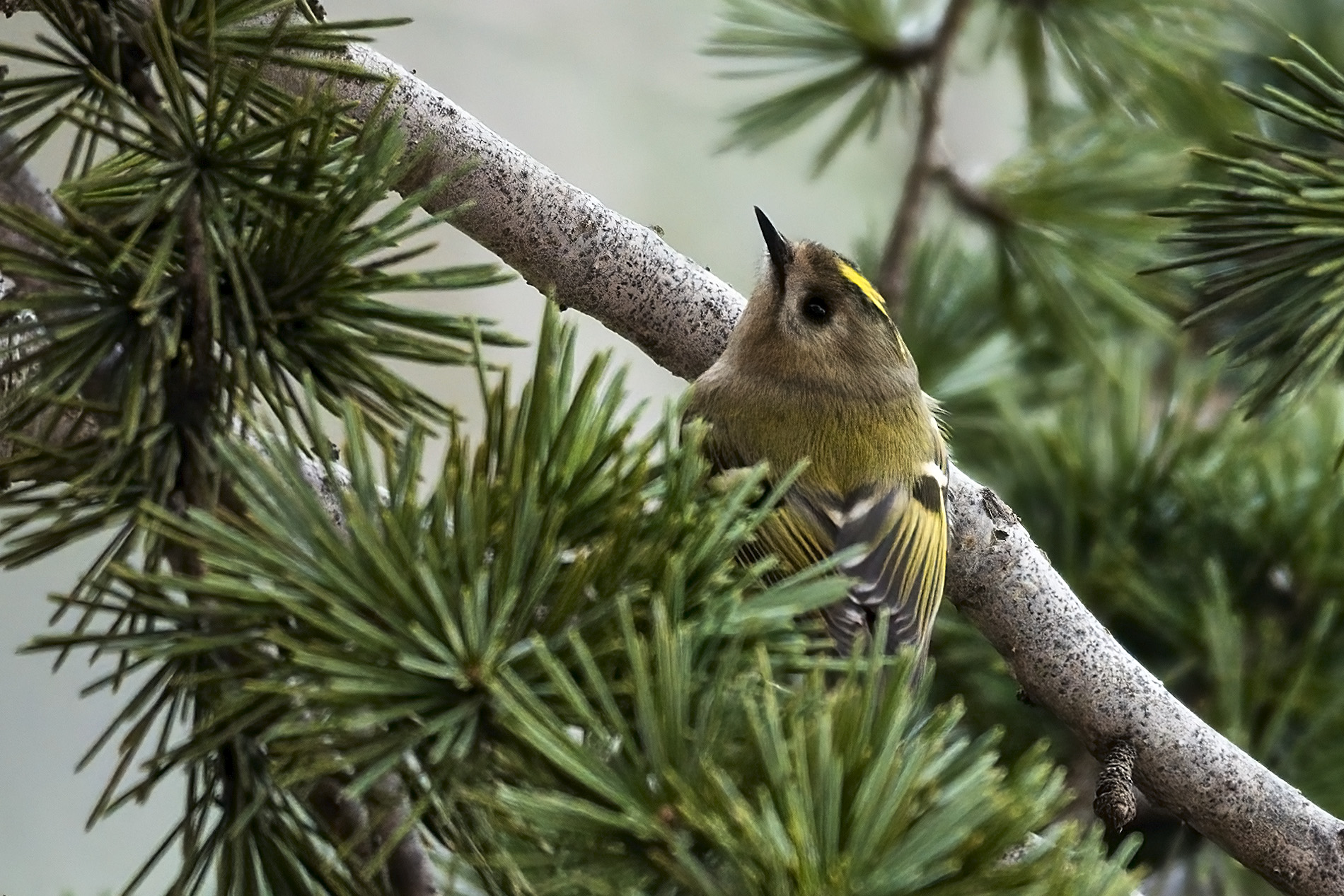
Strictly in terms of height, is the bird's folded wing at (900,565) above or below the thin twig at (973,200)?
below

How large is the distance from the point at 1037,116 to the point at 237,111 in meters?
Answer: 0.93

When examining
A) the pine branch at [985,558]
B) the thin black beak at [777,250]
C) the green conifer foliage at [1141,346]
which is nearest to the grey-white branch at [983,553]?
the pine branch at [985,558]

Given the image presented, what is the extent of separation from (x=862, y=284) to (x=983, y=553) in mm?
399

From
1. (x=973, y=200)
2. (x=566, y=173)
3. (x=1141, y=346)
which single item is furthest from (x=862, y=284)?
(x=566, y=173)

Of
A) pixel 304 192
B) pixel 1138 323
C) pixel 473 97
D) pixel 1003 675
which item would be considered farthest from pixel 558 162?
pixel 304 192

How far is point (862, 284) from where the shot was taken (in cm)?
107

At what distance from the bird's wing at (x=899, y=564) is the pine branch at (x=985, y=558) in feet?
0.17

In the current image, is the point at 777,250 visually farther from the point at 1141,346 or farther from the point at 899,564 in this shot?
the point at 1141,346

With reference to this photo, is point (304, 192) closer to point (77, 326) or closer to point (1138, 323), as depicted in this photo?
point (77, 326)

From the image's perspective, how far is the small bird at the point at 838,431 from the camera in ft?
2.75

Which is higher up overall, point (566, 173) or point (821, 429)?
point (566, 173)

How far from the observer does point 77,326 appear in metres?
0.53

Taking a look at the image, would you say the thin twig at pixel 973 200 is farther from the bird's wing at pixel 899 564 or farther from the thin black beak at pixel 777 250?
the bird's wing at pixel 899 564

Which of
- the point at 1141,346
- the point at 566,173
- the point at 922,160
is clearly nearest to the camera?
the point at 922,160
